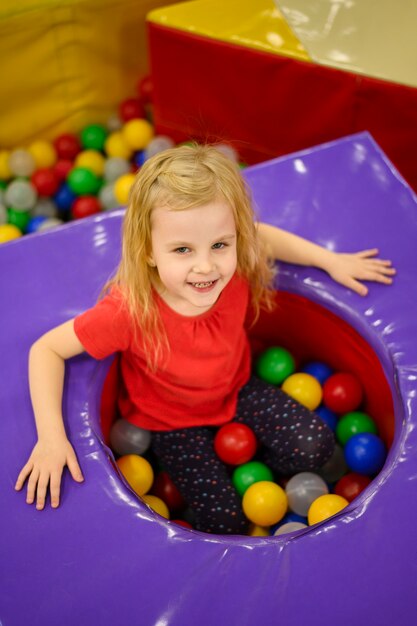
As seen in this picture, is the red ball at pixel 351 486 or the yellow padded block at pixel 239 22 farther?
the yellow padded block at pixel 239 22

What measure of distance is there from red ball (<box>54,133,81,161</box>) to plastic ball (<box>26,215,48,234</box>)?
25 centimetres

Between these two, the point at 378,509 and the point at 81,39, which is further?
the point at 81,39

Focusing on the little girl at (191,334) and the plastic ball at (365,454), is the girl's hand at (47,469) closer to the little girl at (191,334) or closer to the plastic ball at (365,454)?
the little girl at (191,334)

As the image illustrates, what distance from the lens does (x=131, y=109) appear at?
2.16 meters

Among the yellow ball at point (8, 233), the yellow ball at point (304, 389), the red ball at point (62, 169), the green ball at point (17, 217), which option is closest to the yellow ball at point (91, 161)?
the red ball at point (62, 169)

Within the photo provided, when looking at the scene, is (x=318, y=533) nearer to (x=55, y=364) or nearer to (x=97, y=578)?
(x=97, y=578)

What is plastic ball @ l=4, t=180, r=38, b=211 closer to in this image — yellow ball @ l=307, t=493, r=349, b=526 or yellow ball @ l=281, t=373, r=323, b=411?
yellow ball @ l=281, t=373, r=323, b=411

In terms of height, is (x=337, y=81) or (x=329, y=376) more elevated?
(x=337, y=81)

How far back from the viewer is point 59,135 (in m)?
2.18

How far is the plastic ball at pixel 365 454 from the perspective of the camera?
51.0 inches

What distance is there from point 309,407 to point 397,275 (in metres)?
0.33

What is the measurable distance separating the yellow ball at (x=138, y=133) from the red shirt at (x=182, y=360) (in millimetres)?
983

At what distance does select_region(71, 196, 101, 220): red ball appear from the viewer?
6.41 feet

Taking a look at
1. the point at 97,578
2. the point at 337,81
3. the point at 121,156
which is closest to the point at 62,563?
the point at 97,578
